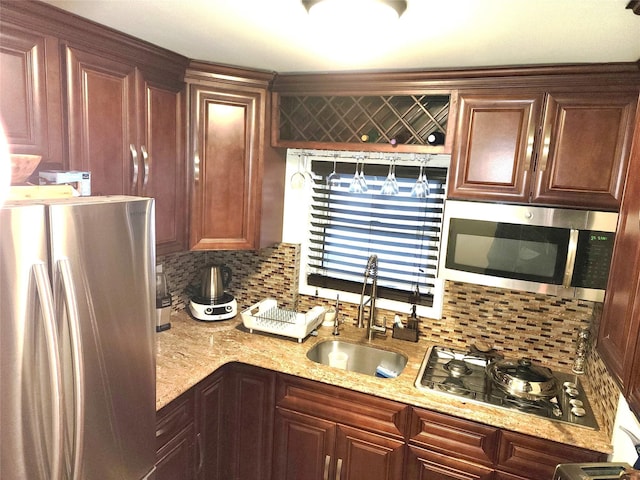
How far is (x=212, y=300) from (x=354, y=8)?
1.82 metres

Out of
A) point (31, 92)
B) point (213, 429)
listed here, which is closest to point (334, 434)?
point (213, 429)

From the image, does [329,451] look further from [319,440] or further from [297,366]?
[297,366]

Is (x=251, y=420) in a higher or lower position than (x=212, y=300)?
lower

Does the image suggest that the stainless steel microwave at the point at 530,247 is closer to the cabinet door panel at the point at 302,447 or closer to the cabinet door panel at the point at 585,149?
the cabinet door panel at the point at 585,149

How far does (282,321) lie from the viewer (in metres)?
2.35

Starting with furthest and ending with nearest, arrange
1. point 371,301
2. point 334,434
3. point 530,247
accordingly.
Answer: point 371,301 → point 334,434 → point 530,247

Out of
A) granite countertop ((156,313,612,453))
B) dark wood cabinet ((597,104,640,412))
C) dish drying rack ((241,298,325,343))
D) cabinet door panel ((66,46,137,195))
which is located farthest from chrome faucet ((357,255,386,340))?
cabinet door panel ((66,46,137,195))

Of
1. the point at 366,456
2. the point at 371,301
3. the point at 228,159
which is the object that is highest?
the point at 228,159

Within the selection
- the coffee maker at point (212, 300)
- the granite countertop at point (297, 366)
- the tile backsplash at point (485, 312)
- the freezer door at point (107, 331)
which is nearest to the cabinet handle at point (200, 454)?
the granite countertop at point (297, 366)

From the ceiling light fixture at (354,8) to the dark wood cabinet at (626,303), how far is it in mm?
770

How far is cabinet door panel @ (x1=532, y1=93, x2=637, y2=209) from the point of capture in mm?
1722

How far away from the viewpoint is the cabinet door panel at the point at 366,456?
192 centimetres

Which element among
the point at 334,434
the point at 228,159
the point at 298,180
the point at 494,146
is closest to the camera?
the point at 494,146

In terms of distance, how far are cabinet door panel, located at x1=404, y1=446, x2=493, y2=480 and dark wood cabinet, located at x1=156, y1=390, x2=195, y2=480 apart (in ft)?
3.22
